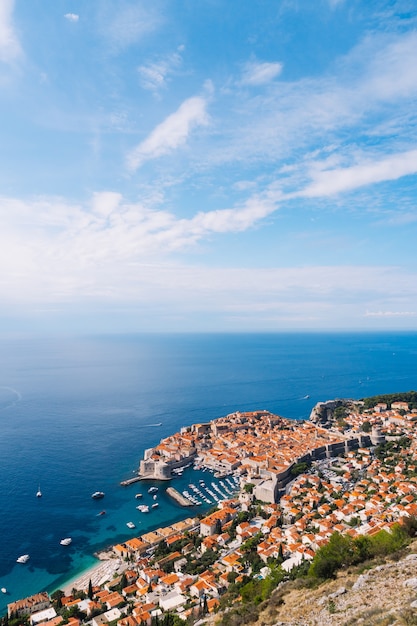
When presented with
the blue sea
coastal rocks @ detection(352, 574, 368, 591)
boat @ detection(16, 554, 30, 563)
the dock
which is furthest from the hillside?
the dock

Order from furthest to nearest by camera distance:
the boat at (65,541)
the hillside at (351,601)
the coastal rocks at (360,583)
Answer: the boat at (65,541) → the coastal rocks at (360,583) → the hillside at (351,601)

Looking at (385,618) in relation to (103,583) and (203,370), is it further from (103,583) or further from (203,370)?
(203,370)

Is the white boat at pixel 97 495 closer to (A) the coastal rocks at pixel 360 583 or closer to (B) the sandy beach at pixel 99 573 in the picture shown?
(B) the sandy beach at pixel 99 573

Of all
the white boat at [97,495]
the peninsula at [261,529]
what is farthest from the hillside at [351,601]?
the white boat at [97,495]

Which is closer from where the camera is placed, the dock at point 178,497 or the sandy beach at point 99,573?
the sandy beach at point 99,573

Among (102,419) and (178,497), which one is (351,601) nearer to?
(178,497)

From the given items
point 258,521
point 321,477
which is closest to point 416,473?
point 321,477
